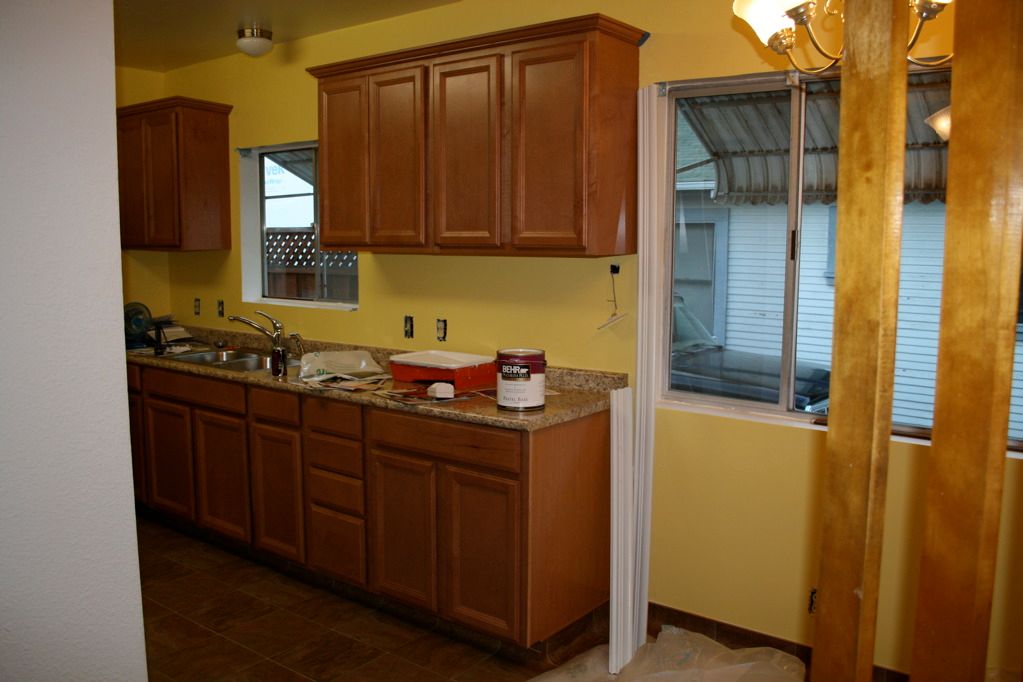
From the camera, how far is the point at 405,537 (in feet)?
Answer: 10.9

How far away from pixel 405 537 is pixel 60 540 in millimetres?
2121

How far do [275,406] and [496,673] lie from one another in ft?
5.04

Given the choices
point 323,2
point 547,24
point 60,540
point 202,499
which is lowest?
point 202,499

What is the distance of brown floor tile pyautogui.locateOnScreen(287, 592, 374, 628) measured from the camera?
11.3 feet

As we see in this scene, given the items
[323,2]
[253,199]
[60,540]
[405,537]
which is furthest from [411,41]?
[60,540]

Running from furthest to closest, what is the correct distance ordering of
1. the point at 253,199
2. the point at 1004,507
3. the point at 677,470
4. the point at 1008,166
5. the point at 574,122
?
1. the point at 253,199
2. the point at 677,470
3. the point at 574,122
4. the point at 1004,507
5. the point at 1008,166

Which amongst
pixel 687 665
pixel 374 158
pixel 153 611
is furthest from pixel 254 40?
pixel 687 665

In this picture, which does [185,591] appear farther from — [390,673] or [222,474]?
[390,673]

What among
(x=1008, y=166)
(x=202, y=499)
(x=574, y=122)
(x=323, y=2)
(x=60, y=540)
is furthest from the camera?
(x=202, y=499)

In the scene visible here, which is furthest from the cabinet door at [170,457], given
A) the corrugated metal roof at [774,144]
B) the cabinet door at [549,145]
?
the corrugated metal roof at [774,144]

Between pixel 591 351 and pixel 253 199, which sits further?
pixel 253 199

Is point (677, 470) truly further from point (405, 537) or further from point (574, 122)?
point (574, 122)

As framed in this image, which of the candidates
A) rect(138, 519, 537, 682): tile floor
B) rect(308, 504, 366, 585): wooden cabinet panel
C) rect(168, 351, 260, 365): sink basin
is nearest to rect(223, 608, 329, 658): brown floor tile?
rect(138, 519, 537, 682): tile floor

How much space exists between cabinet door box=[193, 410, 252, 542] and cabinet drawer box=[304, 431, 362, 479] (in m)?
0.48
